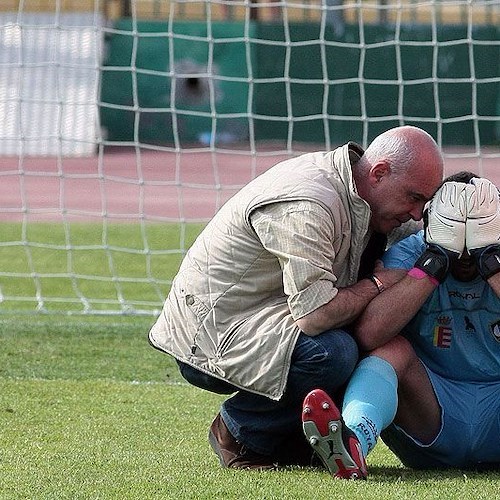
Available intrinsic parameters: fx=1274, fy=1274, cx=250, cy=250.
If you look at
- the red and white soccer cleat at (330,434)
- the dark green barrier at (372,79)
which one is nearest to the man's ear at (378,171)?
the red and white soccer cleat at (330,434)

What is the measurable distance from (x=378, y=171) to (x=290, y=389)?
2.44 feet

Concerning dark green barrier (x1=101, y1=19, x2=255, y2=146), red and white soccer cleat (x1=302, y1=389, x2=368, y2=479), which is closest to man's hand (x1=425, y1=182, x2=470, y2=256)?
red and white soccer cleat (x1=302, y1=389, x2=368, y2=479)

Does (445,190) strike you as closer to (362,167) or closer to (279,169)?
(362,167)

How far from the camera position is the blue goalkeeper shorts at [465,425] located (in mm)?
4074

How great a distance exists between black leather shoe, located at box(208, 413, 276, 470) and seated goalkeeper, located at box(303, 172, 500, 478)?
434 mm

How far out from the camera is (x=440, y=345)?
4.12 meters

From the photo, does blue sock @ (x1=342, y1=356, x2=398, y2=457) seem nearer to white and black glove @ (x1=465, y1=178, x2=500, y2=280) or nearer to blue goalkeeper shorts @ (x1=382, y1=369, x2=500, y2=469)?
blue goalkeeper shorts @ (x1=382, y1=369, x2=500, y2=469)

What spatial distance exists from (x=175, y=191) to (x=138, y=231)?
11.6ft

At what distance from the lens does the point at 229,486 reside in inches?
150

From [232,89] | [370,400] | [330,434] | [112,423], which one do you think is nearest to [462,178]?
[370,400]

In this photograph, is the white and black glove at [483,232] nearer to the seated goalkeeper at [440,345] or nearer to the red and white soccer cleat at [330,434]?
the seated goalkeeper at [440,345]

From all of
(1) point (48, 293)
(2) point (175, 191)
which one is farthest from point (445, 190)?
(2) point (175, 191)

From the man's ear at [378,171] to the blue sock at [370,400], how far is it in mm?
565

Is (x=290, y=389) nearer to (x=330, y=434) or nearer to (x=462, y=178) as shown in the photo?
(x=330, y=434)
